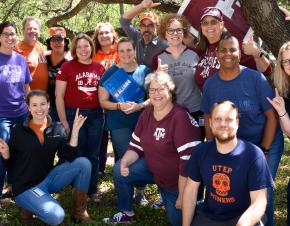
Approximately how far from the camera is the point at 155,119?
4.68 metres

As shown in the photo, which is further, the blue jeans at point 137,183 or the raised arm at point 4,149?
the raised arm at point 4,149

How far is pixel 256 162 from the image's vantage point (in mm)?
3758

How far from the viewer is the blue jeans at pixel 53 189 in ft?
15.4

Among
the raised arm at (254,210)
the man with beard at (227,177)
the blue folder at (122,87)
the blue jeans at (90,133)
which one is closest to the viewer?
the raised arm at (254,210)

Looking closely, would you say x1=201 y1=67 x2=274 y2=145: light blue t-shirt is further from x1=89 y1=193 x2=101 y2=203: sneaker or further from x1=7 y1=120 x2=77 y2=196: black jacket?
x1=89 y1=193 x2=101 y2=203: sneaker

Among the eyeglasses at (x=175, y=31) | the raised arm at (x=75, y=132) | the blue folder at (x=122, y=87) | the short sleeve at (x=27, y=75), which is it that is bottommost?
the raised arm at (x=75, y=132)

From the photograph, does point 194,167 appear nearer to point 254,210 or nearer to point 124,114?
point 254,210

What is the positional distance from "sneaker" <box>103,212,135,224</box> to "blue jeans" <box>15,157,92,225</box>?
0.48 m

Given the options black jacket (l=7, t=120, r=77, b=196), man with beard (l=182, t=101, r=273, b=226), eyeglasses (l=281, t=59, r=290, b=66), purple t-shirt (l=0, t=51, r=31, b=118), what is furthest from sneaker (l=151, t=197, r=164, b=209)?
eyeglasses (l=281, t=59, r=290, b=66)

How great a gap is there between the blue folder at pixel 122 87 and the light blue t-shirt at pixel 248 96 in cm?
120

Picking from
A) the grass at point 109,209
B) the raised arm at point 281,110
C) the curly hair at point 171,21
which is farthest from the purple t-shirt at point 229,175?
the curly hair at point 171,21

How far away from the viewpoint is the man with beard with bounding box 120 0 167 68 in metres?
5.88

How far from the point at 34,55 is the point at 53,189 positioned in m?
2.04

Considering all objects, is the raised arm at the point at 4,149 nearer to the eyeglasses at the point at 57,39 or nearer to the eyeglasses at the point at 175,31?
the eyeglasses at the point at 57,39
